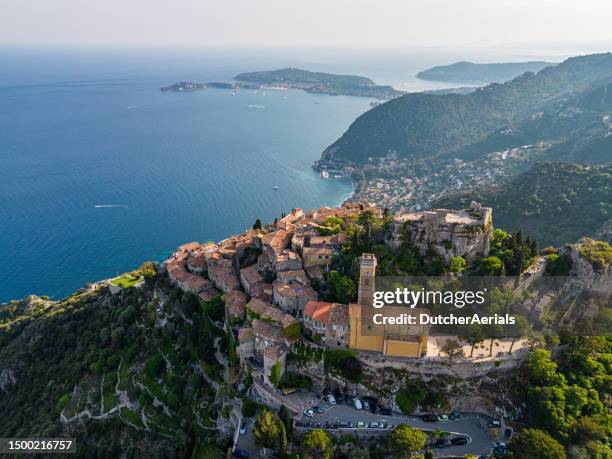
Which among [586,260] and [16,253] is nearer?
[586,260]

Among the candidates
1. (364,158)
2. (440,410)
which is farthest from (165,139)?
(440,410)

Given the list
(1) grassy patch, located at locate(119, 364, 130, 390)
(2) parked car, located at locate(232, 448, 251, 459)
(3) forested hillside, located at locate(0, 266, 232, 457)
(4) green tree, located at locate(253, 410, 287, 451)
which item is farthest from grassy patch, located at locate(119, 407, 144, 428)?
(4) green tree, located at locate(253, 410, 287, 451)

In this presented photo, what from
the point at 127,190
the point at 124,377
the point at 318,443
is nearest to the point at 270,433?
the point at 318,443

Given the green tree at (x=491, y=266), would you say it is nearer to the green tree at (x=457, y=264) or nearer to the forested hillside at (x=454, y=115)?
the green tree at (x=457, y=264)

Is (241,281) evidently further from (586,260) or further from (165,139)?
(165,139)

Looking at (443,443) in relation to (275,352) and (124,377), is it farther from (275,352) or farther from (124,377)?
(124,377)

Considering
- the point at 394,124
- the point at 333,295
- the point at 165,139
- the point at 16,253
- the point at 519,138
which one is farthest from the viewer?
the point at 165,139

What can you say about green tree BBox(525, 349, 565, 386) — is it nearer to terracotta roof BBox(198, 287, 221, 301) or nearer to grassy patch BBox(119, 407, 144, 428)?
terracotta roof BBox(198, 287, 221, 301)
